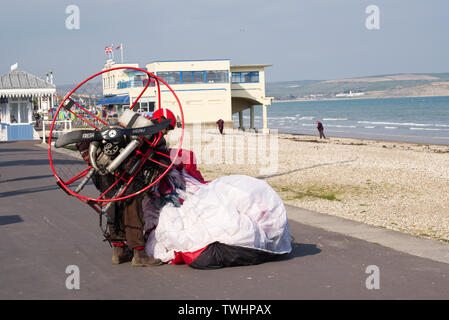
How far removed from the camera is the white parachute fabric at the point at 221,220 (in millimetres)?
6512

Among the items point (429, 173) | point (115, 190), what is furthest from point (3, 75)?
point (115, 190)

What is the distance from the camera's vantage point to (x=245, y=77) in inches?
2319

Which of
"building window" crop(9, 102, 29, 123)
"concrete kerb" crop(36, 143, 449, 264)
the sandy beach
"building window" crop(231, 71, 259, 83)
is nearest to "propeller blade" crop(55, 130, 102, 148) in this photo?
"concrete kerb" crop(36, 143, 449, 264)

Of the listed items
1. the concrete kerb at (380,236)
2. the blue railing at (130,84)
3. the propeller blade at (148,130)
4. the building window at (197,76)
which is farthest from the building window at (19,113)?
the propeller blade at (148,130)

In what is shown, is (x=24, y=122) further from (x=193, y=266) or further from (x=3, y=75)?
(x=193, y=266)

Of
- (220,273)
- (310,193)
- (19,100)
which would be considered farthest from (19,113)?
(220,273)

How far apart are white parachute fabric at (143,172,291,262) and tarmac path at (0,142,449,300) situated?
0.87ft

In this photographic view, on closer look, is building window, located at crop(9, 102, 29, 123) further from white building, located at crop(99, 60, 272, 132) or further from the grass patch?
the grass patch

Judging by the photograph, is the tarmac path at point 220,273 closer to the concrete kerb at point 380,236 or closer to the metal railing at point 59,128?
the concrete kerb at point 380,236

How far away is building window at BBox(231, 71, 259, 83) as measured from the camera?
58750 mm

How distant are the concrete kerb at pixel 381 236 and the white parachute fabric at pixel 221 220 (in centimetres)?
177

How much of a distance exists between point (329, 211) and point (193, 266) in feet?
18.7

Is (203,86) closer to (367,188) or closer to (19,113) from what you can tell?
(19,113)

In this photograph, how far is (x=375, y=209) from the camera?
39.3 ft
